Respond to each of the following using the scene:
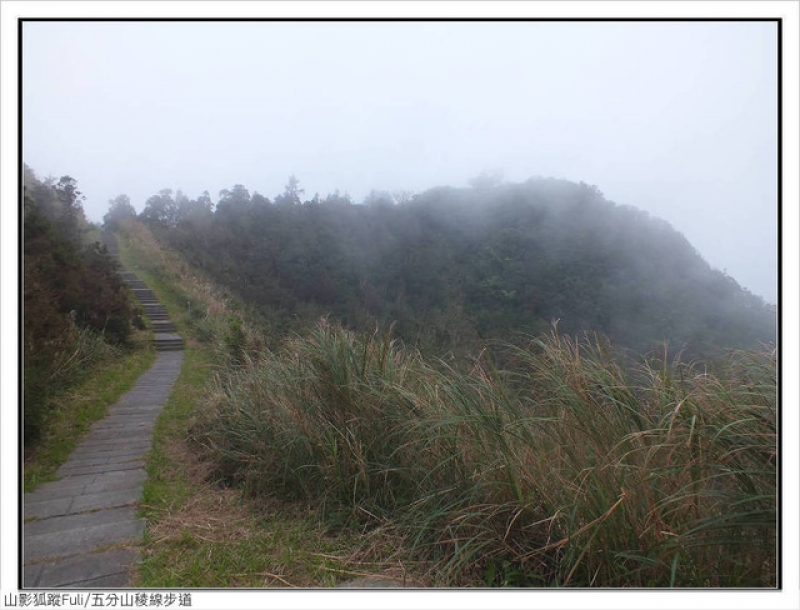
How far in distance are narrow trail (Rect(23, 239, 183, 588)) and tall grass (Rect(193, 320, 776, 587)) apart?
75cm

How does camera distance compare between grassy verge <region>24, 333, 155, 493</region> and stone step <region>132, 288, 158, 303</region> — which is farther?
stone step <region>132, 288, 158, 303</region>

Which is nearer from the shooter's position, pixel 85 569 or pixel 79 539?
pixel 85 569

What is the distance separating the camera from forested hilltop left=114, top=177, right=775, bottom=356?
165 inches

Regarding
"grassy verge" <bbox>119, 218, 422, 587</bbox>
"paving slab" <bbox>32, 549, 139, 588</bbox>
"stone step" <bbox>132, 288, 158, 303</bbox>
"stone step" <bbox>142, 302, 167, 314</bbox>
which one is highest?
"stone step" <bbox>132, 288, 158, 303</bbox>

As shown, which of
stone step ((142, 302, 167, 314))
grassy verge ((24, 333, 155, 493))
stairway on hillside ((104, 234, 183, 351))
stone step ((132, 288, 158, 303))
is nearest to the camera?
grassy verge ((24, 333, 155, 493))

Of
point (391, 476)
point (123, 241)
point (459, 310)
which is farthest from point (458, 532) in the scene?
point (123, 241)

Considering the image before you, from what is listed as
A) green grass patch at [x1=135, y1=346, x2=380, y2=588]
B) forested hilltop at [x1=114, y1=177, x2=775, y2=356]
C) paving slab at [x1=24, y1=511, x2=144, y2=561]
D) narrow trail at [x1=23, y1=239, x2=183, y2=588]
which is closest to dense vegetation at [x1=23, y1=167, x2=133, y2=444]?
narrow trail at [x1=23, y1=239, x2=183, y2=588]

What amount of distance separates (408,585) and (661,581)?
104 cm

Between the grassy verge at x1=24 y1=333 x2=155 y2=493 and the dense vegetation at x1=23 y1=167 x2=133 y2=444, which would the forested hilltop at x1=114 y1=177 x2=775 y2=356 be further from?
the dense vegetation at x1=23 y1=167 x2=133 y2=444

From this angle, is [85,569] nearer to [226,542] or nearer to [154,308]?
[226,542]

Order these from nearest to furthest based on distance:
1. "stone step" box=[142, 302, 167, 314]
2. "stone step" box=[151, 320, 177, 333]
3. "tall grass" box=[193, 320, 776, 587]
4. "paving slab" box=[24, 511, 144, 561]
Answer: "tall grass" box=[193, 320, 776, 587], "paving slab" box=[24, 511, 144, 561], "stone step" box=[151, 320, 177, 333], "stone step" box=[142, 302, 167, 314]

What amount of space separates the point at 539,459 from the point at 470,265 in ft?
21.5

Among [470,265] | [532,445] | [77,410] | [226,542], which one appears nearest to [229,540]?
[226,542]

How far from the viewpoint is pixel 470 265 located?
28.5 ft
